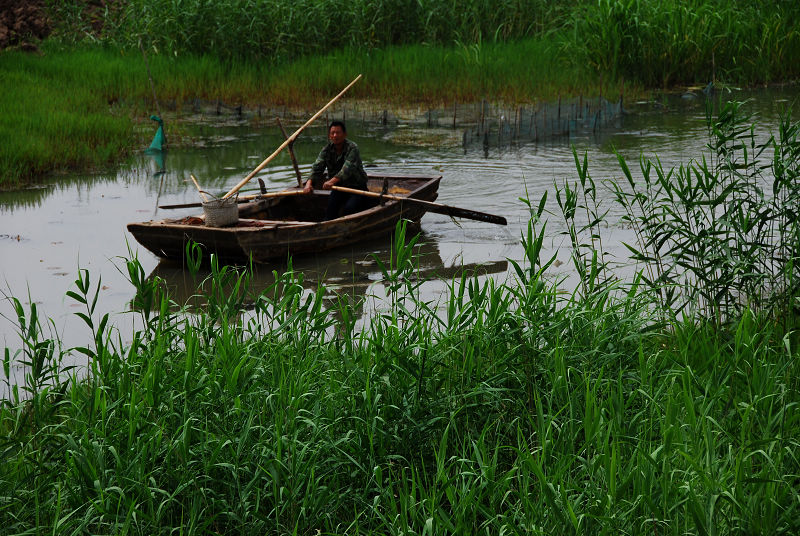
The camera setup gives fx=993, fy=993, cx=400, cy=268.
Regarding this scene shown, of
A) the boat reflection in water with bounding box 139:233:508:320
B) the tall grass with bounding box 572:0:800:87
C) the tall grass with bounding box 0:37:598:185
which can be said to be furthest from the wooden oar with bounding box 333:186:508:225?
the tall grass with bounding box 572:0:800:87

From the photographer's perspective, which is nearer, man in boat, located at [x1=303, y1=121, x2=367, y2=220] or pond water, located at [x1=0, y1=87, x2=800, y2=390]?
pond water, located at [x1=0, y1=87, x2=800, y2=390]

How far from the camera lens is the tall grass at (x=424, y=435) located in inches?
132

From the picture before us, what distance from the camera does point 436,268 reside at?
7.99 m

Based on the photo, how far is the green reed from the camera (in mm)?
3367

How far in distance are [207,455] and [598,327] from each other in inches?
78.2

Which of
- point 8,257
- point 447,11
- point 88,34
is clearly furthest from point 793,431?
point 88,34

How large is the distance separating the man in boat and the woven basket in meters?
1.04

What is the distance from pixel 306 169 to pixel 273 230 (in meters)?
4.14

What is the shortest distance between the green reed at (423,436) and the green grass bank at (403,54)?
1051 cm

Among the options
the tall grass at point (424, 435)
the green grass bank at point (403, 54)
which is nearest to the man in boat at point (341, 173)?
the tall grass at point (424, 435)

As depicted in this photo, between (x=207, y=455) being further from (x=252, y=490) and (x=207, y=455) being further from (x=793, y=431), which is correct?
(x=793, y=431)

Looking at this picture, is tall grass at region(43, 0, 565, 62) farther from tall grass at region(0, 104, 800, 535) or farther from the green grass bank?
tall grass at region(0, 104, 800, 535)

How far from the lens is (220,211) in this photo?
801cm

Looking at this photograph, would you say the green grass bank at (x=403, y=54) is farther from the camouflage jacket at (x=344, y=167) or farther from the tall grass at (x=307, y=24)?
the camouflage jacket at (x=344, y=167)
